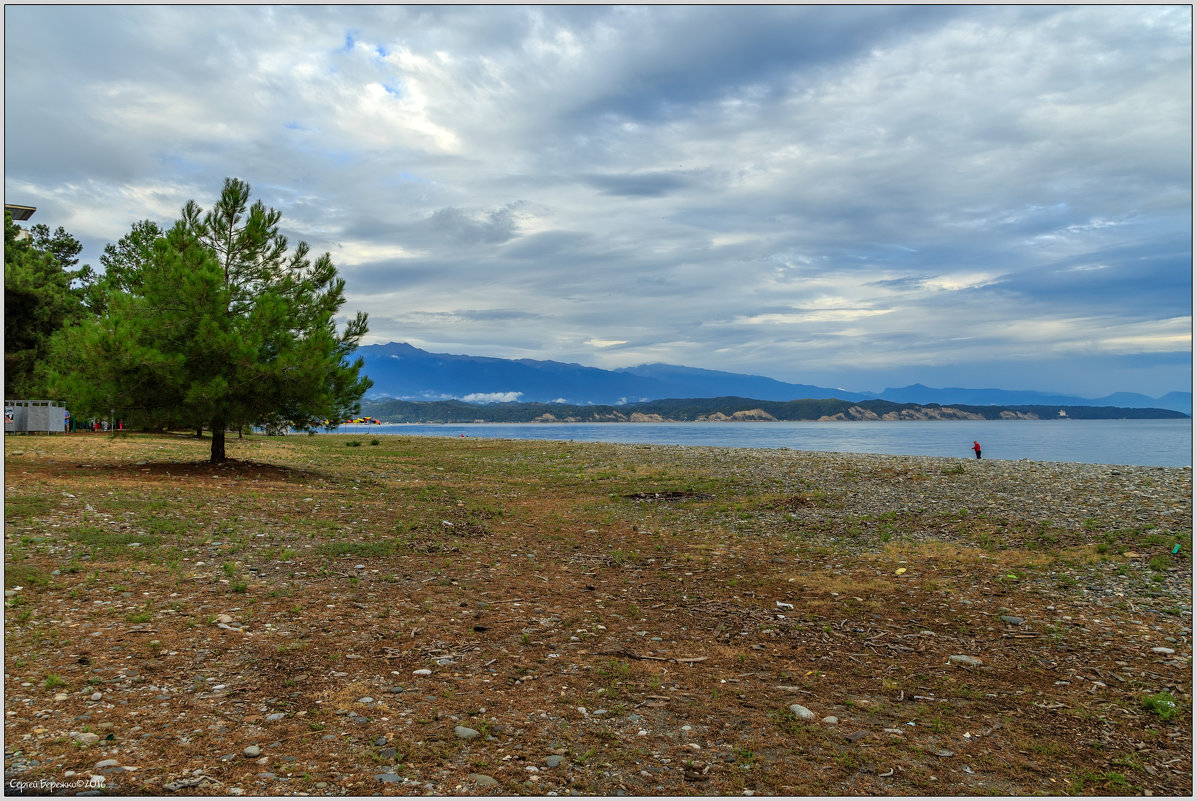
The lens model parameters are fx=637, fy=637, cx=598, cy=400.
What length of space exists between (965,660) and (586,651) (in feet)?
16.1

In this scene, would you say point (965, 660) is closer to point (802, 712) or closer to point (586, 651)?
point (802, 712)

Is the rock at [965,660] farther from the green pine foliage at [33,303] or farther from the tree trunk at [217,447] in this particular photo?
the green pine foliage at [33,303]

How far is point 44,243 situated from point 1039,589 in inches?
2750

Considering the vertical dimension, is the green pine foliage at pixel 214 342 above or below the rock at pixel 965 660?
above

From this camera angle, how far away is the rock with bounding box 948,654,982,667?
320 inches

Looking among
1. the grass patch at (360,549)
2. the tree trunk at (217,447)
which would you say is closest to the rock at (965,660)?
the grass patch at (360,549)

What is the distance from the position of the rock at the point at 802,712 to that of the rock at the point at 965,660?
9.04 feet

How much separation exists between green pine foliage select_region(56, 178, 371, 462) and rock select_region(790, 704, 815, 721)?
853 inches

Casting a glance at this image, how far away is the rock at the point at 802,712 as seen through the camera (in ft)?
21.7

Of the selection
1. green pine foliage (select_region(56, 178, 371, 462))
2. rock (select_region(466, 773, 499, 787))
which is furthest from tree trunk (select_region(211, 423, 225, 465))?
rock (select_region(466, 773, 499, 787))

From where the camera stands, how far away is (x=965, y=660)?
8.23 m

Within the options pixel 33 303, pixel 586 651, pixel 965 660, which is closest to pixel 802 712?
pixel 586 651

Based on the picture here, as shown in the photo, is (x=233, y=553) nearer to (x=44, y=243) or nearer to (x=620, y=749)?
(x=620, y=749)

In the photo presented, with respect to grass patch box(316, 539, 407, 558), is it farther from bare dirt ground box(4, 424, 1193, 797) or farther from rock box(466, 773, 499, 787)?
rock box(466, 773, 499, 787)
